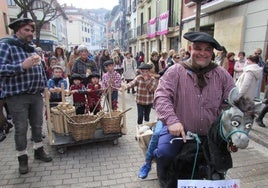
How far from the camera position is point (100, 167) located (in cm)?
376

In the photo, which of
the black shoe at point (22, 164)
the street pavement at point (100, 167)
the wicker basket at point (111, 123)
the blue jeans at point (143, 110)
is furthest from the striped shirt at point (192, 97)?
the blue jeans at point (143, 110)

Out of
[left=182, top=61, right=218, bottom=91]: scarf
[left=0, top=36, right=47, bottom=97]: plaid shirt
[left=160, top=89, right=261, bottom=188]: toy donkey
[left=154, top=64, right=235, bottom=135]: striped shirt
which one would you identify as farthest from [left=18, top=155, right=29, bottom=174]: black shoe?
[left=182, top=61, right=218, bottom=91]: scarf

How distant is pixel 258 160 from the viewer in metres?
4.01

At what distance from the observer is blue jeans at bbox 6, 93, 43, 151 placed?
11.0 feet

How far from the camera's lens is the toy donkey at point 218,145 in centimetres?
167

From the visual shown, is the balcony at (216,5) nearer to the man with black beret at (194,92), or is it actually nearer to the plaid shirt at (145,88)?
the plaid shirt at (145,88)

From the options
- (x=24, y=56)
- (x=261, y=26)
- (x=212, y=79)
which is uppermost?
(x=261, y=26)

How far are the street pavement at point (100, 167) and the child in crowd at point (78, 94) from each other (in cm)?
83

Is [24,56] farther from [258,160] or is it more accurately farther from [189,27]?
[189,27]

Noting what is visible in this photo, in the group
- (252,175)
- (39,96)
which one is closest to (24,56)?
(39,96)

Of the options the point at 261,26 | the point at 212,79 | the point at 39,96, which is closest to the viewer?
the point at 212,79

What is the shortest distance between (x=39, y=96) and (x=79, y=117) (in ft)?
3.26

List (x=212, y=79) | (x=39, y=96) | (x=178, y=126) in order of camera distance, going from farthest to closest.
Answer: (x=39, y=96)
(x=212, y=79)
(x=178, y=126)

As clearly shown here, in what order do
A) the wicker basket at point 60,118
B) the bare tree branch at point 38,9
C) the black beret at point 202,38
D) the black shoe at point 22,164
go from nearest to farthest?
1. the black beret at point 202,38
2. the black shoe at point 22,164
3. the wicker basket at point 60,118
4. the bare tree branch at point 38,9
